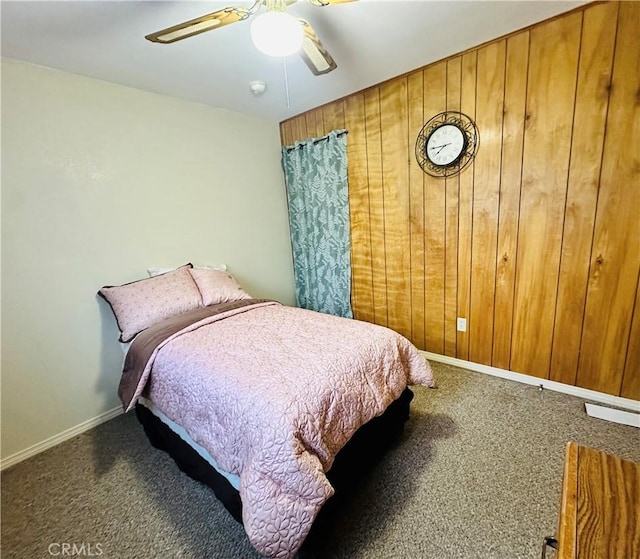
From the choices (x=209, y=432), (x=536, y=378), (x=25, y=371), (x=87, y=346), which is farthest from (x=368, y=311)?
(x=25, y=371)

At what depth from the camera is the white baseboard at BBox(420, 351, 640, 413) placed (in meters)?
1.94

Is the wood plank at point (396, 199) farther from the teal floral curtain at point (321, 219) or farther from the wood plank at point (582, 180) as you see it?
the wood plank at point (582, 180)

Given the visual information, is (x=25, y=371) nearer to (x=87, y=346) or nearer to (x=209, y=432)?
(x=87, y=346)

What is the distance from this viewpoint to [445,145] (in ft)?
7.47

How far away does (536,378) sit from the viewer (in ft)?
7.33

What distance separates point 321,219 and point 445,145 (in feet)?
4.24

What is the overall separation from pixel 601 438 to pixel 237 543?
196 cm

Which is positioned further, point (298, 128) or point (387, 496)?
point (298, 128)

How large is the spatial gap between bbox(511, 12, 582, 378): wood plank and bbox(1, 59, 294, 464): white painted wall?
239 cm

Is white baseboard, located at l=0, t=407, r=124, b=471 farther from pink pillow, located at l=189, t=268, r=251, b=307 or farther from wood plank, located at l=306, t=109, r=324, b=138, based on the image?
wood plank, located at l=306, t=109, r=324, b=138

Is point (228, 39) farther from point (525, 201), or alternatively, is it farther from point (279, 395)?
point (525, 201)

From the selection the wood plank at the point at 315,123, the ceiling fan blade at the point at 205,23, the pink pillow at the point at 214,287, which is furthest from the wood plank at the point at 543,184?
the pink pillow at the point at 214,287

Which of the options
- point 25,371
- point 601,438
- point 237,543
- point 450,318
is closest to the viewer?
point 237,543

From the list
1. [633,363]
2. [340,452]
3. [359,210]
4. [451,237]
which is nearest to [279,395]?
[340,452]
